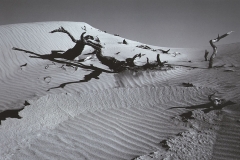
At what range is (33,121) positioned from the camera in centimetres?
325

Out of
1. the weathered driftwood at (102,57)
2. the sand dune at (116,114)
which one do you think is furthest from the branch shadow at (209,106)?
the weathered driftwood at (102,57)

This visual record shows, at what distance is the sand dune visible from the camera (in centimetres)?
258

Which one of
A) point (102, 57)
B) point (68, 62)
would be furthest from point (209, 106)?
point (68, 62)

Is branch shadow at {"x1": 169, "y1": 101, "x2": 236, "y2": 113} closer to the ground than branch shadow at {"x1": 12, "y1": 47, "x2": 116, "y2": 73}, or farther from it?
closer to the ground

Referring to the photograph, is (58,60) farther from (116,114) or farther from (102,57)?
(116,114)

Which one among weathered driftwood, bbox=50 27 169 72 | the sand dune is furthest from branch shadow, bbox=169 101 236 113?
weathered driftwood, bbox=50 27 169 72

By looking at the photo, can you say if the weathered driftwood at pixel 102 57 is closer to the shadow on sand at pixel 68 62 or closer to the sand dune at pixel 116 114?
the shadow on sand at pixel 68 62

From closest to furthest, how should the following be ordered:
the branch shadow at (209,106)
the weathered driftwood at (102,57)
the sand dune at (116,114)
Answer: the sand dune at (116,114) → the branch shadow at (209,106) → the weathered driftwood at (102,57)

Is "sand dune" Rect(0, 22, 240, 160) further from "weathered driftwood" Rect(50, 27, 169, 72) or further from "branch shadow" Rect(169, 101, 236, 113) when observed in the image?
"weathered driftwood" Rect(50, 27, 169, 72)

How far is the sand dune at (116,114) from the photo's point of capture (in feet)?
8.48

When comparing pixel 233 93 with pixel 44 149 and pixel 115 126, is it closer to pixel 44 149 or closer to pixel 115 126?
pixel 115 126

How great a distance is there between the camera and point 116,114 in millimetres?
3625

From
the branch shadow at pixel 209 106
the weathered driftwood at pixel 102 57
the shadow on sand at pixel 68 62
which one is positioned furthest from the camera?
the weathered driftwood at pixel 102 57

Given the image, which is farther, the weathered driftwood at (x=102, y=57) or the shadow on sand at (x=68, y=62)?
the weathered driftwood at (x=102, y=57)
